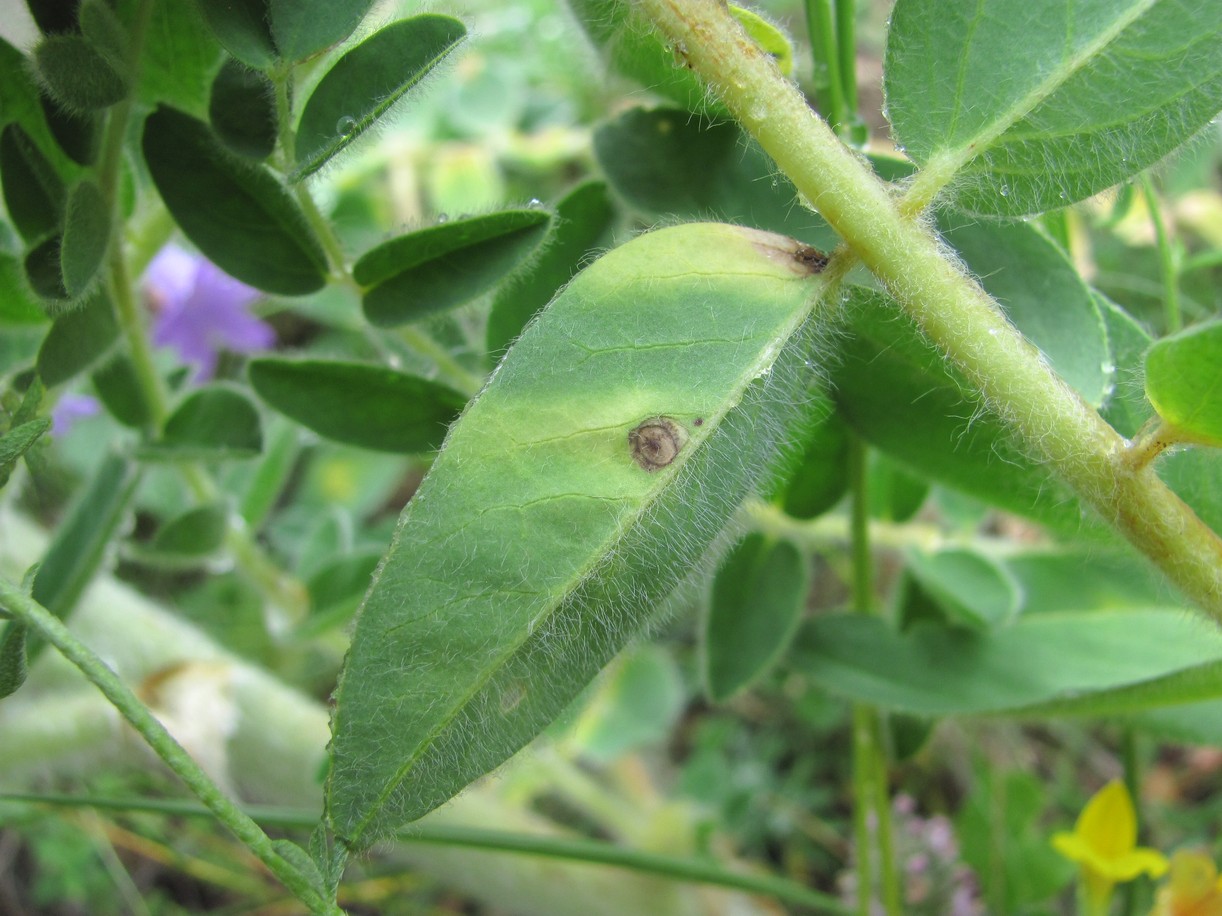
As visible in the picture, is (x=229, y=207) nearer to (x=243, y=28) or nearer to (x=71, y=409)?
(x=243, y=28)

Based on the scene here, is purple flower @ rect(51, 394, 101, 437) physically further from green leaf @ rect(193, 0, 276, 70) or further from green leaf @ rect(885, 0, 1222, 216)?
green leaf @ rect(885, 0, 1222, 216)

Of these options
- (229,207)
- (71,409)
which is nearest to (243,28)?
(229,207)

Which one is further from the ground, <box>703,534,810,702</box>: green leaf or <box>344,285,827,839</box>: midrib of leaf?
<box>703,534,810,702</box>: green leaf

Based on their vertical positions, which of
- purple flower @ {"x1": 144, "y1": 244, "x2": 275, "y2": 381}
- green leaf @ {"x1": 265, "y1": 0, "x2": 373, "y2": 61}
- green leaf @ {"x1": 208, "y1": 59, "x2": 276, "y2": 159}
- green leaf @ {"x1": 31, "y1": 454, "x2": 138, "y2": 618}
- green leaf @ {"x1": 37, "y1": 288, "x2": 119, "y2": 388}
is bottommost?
green leaf @ {"x1": 31, "y1": 454, "x2": 138, "y2": 618}

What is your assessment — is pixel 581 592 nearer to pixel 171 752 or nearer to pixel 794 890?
pixel 171 752

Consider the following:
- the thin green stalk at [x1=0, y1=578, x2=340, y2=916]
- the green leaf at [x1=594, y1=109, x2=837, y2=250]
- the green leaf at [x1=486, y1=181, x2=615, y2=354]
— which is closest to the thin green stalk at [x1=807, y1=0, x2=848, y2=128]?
the green leaf at [x1=594, y1=109, x2=837, y2=250]

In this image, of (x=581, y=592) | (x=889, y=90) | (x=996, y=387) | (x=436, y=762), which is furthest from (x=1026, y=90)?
(x=436, y=762)

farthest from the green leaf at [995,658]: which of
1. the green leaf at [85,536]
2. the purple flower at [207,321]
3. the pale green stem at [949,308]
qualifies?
the purple flower at [207,321]
